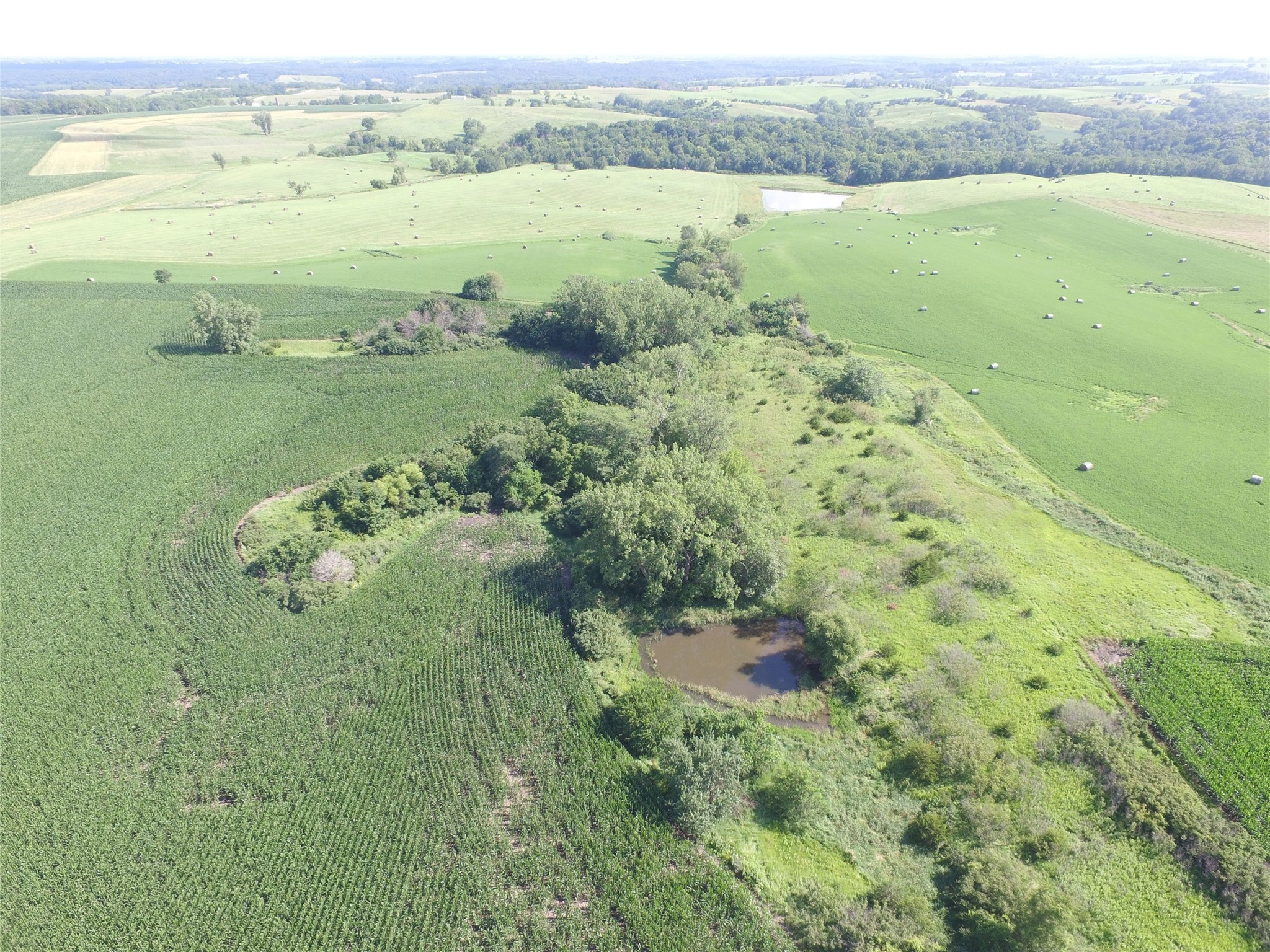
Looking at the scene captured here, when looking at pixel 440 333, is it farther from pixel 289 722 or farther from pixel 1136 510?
pixel 1136 510

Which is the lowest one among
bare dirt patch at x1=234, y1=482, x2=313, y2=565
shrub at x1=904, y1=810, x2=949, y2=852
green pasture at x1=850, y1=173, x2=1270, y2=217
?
shrub at x1=904, y1=810, x2=949, y2=852

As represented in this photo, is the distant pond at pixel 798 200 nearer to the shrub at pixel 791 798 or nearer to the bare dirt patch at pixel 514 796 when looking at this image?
the shrub at pixel 791 798

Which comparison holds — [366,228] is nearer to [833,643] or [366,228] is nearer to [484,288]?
[484,288]

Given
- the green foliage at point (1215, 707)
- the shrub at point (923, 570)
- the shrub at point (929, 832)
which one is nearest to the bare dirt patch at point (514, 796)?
the shrub at point (929, 832)

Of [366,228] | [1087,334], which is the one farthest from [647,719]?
[366,228]

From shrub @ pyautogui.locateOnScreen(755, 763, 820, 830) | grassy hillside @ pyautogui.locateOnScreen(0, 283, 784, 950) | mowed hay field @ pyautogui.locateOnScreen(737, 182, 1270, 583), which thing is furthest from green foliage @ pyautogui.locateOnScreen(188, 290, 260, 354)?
shrub @ pyautogui.locateOnScreen(755, 763, 820, 830)

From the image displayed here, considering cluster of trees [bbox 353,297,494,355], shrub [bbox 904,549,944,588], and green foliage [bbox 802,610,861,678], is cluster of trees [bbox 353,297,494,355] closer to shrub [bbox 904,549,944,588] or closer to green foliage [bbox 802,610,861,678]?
green foliage [bbox 802,610,861,678]
